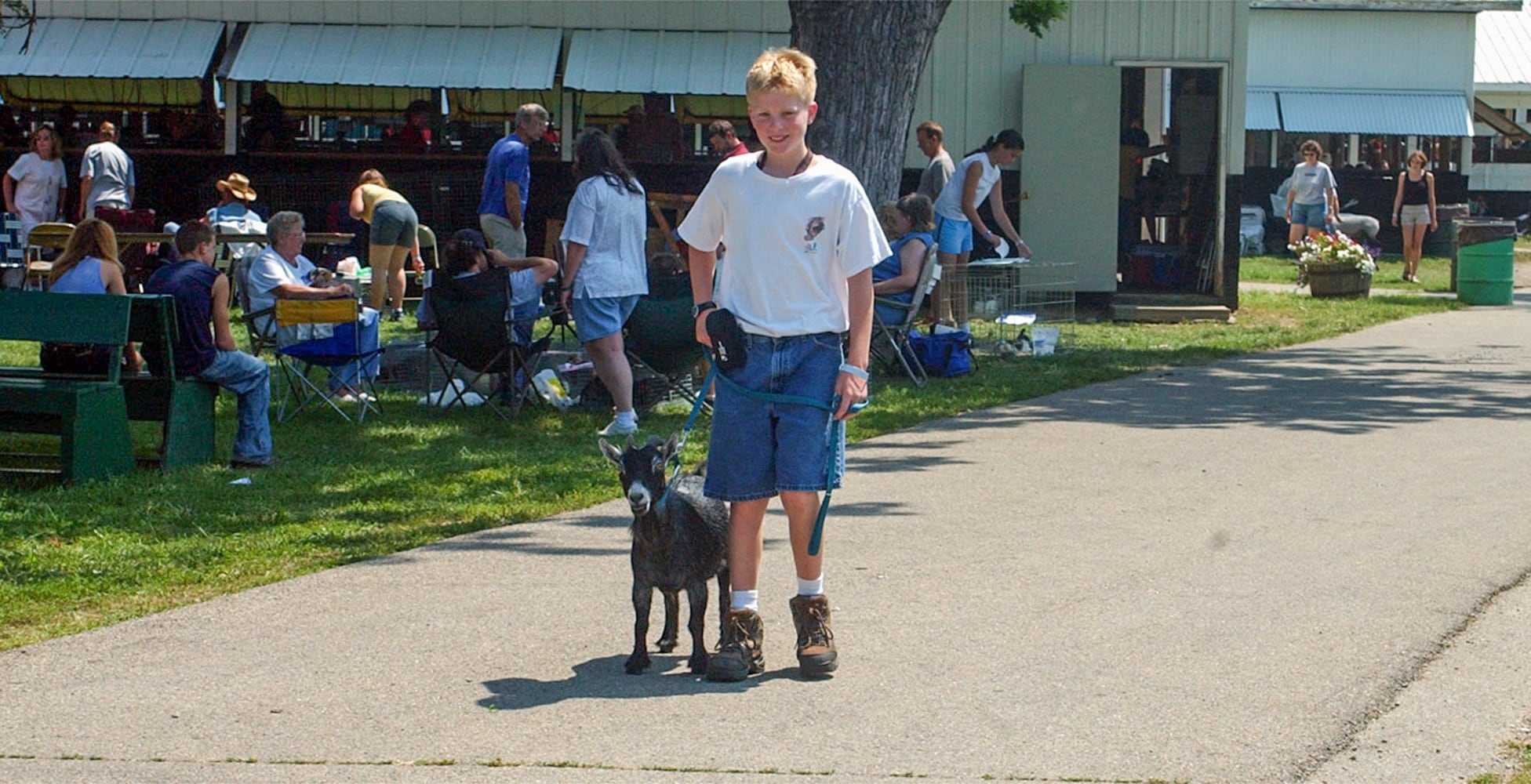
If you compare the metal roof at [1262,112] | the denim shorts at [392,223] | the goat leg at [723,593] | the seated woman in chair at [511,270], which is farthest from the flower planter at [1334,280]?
the goat leg at [723,593]

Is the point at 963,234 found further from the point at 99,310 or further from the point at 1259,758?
the point at 1259,758

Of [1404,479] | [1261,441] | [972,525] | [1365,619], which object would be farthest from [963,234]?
[1365,619]

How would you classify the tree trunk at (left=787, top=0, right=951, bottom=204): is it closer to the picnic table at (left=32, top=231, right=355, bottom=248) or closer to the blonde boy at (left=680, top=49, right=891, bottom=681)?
the picnic table at (left=32, top=231, right=355, bottom=248)

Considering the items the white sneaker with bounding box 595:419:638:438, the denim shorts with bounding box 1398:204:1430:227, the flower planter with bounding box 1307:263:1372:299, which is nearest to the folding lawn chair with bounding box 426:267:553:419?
the white sneaker with bounding box 595:419:638:438

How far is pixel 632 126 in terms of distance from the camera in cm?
1916

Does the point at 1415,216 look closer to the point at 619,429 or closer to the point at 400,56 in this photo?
the point at 400,56

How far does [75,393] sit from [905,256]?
5.40 meters

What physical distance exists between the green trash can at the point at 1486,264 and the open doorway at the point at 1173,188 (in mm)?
3017

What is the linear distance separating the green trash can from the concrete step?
363 centimetres

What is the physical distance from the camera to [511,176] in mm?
12367

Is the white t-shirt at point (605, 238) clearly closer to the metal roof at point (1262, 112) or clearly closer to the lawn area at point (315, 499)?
the lawn area at point (315, 499)

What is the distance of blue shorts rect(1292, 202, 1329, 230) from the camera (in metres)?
22.9

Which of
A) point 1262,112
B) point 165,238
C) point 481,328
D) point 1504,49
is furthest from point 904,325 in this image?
point 1504,49

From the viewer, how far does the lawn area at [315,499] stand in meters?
6.53
